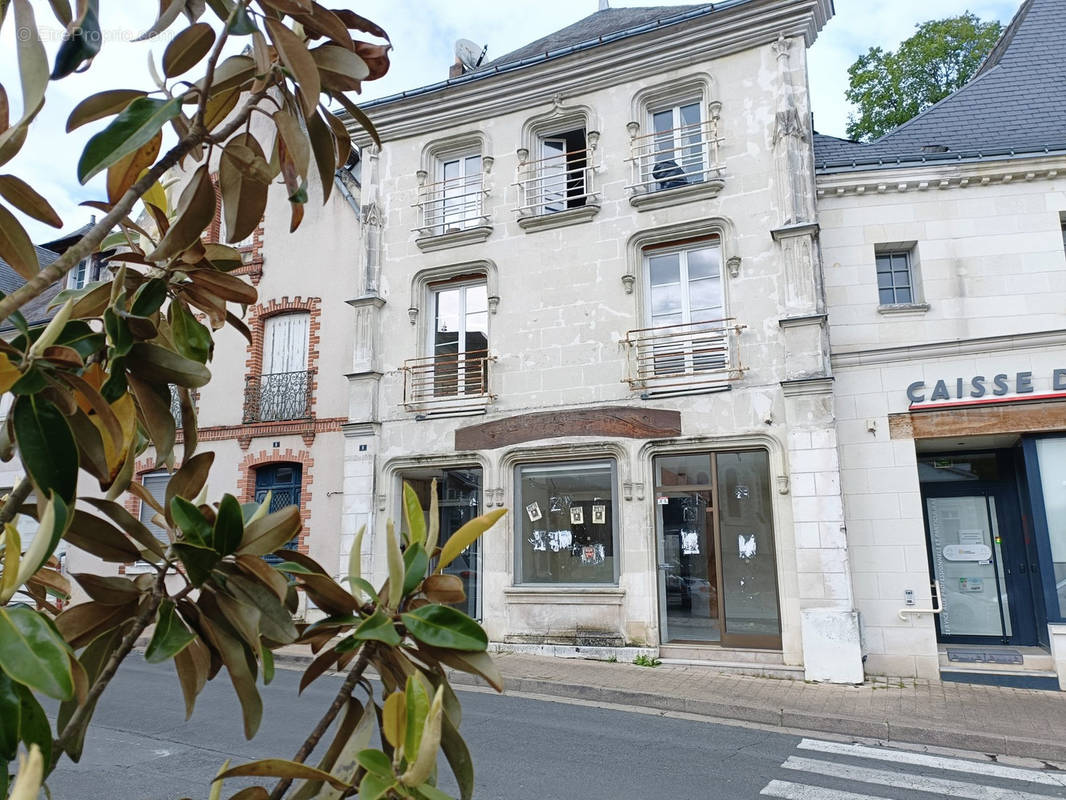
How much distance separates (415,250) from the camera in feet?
43.1

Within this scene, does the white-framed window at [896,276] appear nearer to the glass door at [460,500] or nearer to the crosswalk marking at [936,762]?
the crosswalk marking at [936,762]

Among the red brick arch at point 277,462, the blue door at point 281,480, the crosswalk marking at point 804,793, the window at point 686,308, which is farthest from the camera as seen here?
the blue door at point 281,480

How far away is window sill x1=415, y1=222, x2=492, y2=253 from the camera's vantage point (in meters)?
12.6

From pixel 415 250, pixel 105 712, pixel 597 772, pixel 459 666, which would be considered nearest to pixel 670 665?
pixel 597 772

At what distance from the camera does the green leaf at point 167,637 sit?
842 millimetres

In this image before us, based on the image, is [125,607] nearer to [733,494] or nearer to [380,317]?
[733,494]

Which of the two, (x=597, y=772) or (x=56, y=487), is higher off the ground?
(x=56, y=487)

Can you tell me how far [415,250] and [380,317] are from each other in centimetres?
133

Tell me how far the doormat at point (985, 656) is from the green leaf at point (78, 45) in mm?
10941

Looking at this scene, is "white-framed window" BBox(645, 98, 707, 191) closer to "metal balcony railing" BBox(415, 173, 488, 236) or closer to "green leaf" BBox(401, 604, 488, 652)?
"metal balcony railing" BBox(415, 173, 488, 236)

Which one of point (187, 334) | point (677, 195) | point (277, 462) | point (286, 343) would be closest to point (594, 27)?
point (677, 195)

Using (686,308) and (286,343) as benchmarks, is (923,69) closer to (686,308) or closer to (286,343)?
(686,308)

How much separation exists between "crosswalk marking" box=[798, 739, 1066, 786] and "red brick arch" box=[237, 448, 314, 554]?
907 centimetres

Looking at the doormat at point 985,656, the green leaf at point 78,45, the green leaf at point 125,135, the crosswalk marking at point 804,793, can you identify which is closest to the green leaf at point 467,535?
the green leaf at point 125,135
